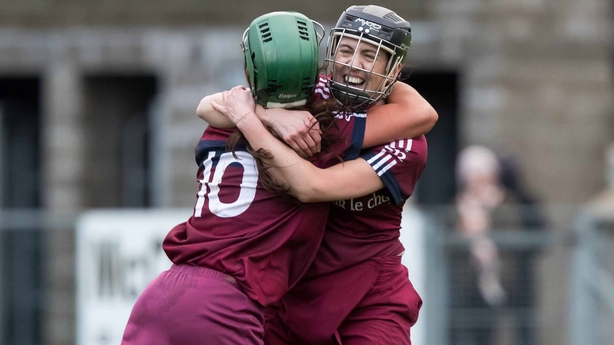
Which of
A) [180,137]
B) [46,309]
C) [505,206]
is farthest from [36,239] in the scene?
[505,206]

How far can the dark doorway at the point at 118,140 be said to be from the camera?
9.92 metres

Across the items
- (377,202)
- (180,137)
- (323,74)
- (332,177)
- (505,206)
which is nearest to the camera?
(332,177)

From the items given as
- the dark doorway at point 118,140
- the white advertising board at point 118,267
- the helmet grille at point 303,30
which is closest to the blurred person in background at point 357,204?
the helmet grille at point 303,30

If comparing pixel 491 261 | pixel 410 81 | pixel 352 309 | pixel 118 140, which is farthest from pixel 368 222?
pixel 118 140

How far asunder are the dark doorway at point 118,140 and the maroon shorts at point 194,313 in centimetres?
667

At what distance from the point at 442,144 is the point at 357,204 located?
6371 mm

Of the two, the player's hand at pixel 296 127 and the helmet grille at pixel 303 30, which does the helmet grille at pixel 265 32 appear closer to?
the helmet grille at pixel 303 30

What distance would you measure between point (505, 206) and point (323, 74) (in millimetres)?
3433

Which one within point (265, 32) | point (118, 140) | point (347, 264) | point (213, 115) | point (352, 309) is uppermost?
point (265, 32)

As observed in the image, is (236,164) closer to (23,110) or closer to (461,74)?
(461,74)

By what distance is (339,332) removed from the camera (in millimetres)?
3740

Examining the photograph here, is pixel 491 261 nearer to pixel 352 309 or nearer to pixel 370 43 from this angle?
pixel 352 309

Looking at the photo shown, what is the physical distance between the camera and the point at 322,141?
3477 millimetres

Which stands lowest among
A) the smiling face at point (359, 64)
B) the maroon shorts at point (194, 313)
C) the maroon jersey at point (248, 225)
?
the maroon shorts at point (194, 313)
